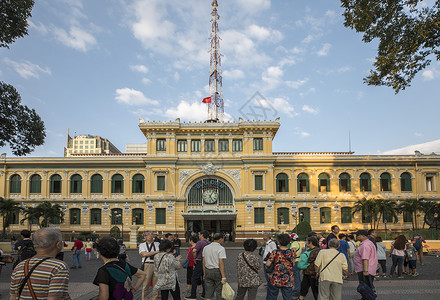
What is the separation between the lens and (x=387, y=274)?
59.8 ft

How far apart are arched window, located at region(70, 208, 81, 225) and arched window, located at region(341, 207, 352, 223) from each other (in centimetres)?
2959

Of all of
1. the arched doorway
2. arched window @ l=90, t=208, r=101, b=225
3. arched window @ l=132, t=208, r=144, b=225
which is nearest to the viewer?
the arched doorway

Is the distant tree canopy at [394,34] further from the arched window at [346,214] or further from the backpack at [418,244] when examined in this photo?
the arched window at [346,214]

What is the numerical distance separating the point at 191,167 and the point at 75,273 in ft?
85.8

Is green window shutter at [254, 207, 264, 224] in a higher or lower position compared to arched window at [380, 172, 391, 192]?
lower

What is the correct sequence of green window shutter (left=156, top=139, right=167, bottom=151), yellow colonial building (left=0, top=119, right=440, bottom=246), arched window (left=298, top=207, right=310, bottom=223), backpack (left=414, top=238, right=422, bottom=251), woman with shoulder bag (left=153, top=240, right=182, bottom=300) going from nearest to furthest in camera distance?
1. woman with shoulder bag (left=153, top=240, right=182, bottom=300)
2. backpack (left=414, top=238, right=422, bottom=251)
3. yellow colonial building (left=0, top=119, right=440, bottom=246)
4. green window shutter (left=156, top=139, right=167, bottom=151)
5. arched window (left=298, top=207, right=310, bottom=223)

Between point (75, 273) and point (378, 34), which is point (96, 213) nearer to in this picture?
point (75, 273)

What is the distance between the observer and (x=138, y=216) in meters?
46.1

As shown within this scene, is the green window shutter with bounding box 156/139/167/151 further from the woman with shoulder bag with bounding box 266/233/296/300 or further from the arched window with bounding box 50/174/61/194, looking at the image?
the woman with shoulder bag with bounding box 266/233/296/300

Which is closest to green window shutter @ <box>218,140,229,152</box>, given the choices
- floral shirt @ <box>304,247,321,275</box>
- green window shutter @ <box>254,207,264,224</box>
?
green window shutter @ <box>254,207,264,224</box>

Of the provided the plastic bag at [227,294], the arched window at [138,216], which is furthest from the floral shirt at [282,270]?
the arched window at [138,216]

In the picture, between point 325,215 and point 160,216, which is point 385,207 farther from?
point 160,216

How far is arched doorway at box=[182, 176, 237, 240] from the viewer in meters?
45.4

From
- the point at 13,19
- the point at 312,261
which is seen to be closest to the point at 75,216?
the point at 13,19
